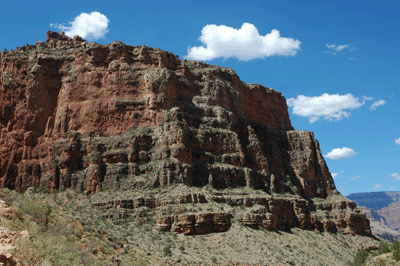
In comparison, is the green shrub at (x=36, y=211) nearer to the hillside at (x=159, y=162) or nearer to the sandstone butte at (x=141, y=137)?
the hillside at (x=159, y=162)

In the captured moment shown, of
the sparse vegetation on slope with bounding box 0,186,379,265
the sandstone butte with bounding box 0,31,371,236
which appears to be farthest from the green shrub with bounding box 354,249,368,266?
the sandstone butte with bounding box 0,31,371,236

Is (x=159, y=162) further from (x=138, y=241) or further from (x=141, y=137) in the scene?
(x=138, y=241)

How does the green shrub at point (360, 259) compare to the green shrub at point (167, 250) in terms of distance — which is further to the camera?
the green shrub at point (360, 259)

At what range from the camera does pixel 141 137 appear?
63.7 meters

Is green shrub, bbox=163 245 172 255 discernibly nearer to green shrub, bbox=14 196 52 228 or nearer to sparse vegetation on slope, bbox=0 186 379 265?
sparse vegetation on slope, bbox=0 186 379 265

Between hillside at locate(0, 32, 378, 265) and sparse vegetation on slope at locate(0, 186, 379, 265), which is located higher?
hillside at locate(0, 32, 378, 265)

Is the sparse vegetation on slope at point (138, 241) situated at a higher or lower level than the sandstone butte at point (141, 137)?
lower

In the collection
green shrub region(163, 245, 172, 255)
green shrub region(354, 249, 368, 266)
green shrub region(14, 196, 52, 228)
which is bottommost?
green shrub region(354, 249, 368, 266)

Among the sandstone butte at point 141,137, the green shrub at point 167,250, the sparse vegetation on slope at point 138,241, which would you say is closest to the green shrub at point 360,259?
the sparse vegetation on slope at point 138,241

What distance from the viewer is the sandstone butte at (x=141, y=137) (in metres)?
60.3

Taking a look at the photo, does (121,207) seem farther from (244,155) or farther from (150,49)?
(150,49)

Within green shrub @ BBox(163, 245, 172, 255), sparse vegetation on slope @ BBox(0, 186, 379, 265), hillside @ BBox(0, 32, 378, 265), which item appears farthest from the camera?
hillside @ BBox(0, 32, 378, 265)

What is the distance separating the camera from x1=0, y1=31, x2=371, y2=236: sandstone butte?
60.3 m

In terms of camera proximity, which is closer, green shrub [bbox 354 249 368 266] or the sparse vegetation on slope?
the sparse vegetation on slope
